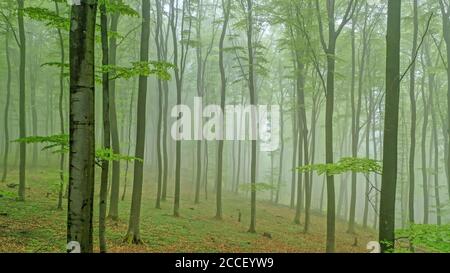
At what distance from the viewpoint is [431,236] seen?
6.58 meters

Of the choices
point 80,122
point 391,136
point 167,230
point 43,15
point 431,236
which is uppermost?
point 43,15

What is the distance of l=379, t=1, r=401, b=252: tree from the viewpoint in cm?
766

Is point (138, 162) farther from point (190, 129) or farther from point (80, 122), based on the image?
point (190, 129)

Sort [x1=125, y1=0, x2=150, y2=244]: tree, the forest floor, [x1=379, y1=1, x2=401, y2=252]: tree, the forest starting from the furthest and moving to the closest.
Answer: [x1=125, y1=0, x2=150, y2=244]: tree
the forest floor
[x1=379, y1=1, x2=401, y2=252]: tree
the forest

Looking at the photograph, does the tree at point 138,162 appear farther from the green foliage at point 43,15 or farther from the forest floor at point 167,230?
the green foliage at point 43,15

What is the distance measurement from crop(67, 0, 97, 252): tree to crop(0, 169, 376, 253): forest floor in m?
3.45

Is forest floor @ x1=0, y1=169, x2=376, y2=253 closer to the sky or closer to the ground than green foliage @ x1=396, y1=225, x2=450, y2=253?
closer to the ground

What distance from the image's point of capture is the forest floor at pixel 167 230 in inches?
456

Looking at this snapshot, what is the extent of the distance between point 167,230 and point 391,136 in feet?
34.7

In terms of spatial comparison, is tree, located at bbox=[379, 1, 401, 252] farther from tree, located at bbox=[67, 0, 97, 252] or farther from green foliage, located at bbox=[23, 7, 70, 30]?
green foliage, located at bbox=[23, 7, 70, 30]

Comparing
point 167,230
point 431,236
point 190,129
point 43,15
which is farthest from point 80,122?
point 190,129

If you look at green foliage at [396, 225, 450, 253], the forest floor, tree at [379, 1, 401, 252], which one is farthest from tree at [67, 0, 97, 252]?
tree at [379, 1, 401, 252]

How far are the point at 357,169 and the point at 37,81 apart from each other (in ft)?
105

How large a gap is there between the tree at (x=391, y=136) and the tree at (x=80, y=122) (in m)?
5.98
